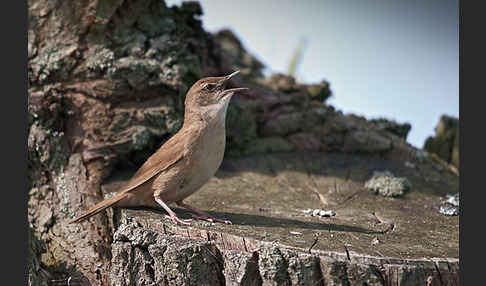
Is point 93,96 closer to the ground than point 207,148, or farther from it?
farther from it

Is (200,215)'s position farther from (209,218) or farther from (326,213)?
(326,213)

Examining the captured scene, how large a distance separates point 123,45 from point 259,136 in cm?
253

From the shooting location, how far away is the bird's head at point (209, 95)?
17.1 feet

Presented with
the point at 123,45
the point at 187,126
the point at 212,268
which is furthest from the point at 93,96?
the point at 212,268

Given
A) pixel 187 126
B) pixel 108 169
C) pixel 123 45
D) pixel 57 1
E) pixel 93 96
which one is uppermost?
pixel 57 1

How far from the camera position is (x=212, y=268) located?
412 centimetres

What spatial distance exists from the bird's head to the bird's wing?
1.06 feet

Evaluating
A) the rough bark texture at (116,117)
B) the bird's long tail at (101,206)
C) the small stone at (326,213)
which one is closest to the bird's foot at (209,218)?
the rough bark texture at (116,117)

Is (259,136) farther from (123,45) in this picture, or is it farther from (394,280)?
(394,280)

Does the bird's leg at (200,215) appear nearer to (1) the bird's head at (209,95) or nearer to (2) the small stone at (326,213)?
(1) the bird's head at (209,95)

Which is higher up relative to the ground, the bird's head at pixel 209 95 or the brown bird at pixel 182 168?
the bird's head at pixel 209 95

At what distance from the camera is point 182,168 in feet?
16.1

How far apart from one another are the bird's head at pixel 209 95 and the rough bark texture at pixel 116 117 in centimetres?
122

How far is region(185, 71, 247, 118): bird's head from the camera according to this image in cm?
521
